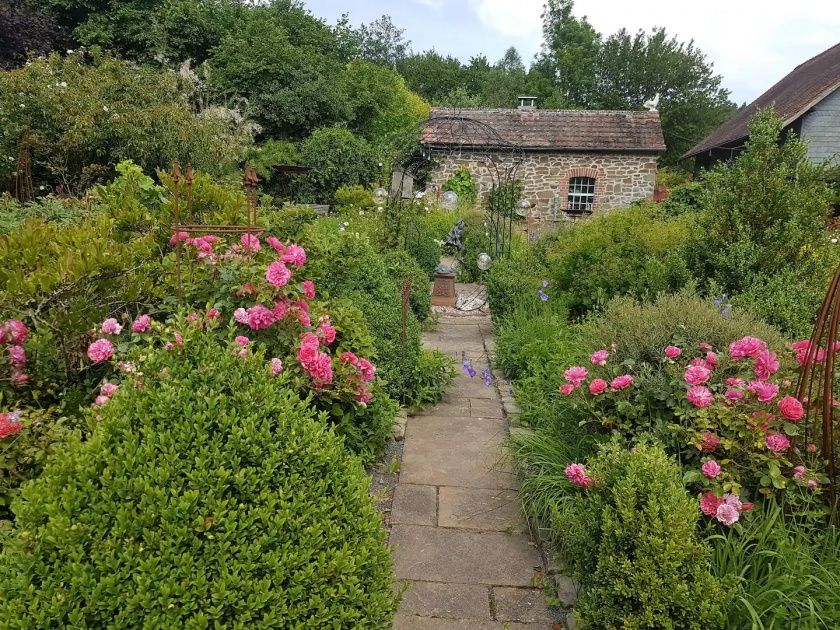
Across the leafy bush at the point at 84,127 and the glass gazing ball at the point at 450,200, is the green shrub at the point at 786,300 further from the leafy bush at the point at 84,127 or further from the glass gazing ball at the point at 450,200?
the glass gazing ball at the point at 450,200

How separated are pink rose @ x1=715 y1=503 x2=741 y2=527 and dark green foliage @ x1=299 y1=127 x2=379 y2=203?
15.6 m

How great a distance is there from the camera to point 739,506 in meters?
2.16

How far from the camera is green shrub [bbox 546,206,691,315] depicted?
556 cm

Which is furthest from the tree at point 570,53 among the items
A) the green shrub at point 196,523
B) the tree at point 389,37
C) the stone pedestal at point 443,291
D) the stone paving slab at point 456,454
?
the green shrub at point 196,523

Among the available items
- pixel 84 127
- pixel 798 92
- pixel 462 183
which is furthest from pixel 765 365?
pixel 798 92

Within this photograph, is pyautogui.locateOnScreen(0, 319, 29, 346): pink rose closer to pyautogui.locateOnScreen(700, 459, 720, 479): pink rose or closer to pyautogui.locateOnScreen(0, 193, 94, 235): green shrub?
pyautogui.locateOnScreen(700, 459, 720, 479): pink rose

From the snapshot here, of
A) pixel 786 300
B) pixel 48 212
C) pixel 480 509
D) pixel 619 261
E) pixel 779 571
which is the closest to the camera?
pixel 779 571

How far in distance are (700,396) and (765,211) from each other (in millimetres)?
3401

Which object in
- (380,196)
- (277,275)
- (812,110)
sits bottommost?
(277,275)

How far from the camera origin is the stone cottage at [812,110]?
14375mm

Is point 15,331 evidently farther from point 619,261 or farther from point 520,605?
point 619,261

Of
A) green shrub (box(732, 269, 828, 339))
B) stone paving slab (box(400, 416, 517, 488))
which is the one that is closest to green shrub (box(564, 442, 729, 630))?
stone paving slab (box(400, 416, 517, 488))

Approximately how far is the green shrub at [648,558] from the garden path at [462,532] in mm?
397

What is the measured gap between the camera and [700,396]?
2.40 meters
